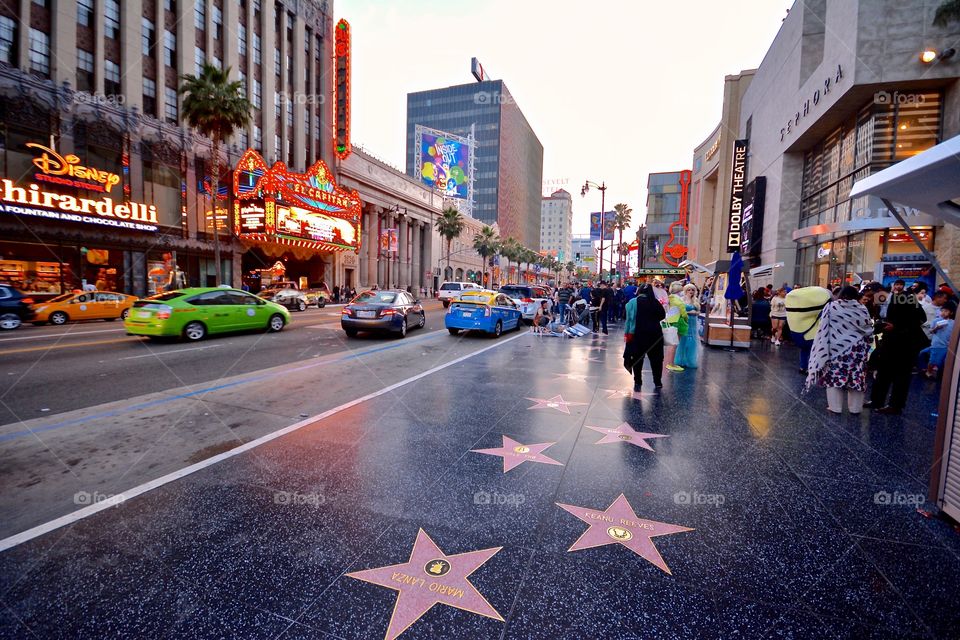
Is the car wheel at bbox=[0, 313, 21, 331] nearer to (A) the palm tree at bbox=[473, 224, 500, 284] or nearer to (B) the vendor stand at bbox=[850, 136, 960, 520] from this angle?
(B) the vendor stand at bbox=[850, 136, 960, 520]

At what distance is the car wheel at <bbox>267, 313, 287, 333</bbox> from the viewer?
14.1 metres

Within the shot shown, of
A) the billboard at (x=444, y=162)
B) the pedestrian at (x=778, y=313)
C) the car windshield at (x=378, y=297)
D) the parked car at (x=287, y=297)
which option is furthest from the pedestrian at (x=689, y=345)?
the billboard at (x=444, y=162)

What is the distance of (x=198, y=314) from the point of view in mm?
11734

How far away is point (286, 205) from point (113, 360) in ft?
87.2

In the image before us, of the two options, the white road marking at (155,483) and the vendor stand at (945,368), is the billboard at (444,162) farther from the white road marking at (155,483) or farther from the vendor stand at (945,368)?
the vendor stand at (945,368)

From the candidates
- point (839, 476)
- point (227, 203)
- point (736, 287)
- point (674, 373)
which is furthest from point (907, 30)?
point (227, 203)

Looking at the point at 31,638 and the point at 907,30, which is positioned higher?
the point at 907,30

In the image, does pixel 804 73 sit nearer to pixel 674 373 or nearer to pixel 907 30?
pixel 907 30

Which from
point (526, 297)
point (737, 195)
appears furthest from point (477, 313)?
point (737, 195)

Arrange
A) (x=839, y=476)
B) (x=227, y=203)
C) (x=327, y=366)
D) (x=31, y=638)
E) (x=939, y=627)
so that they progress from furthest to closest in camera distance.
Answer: (x=227, y=203)
(x=327, y=366)
(x=839, y=476)
(x=939, y=627)
(x=31, y=638)

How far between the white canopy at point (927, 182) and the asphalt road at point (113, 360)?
30.2ft

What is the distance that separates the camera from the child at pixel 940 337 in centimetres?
799

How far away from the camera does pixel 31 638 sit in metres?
1.95

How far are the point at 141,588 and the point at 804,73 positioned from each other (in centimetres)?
2726
